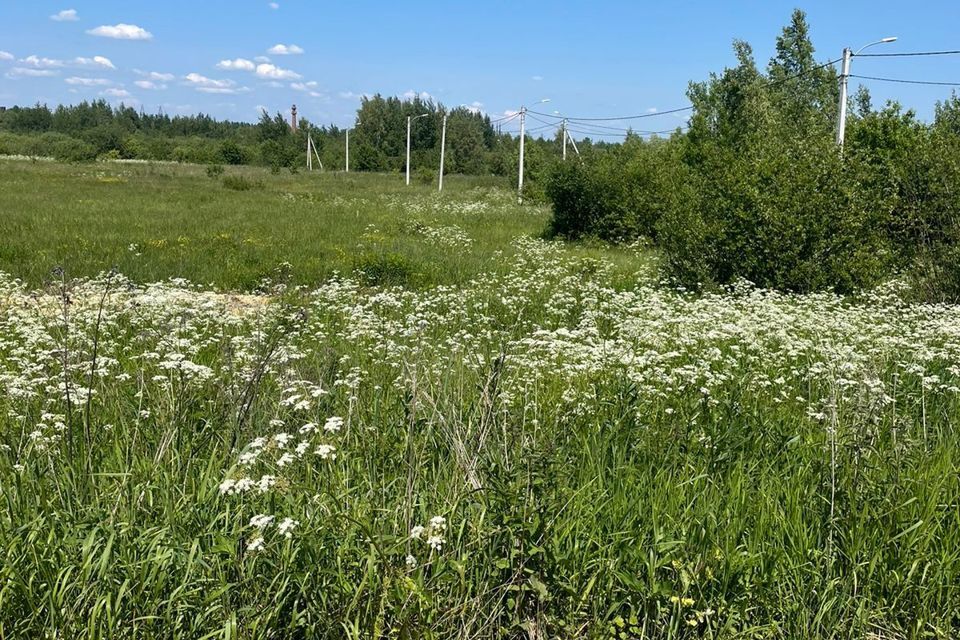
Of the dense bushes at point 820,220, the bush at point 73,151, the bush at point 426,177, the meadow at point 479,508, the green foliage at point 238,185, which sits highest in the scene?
the bush at point 73,151

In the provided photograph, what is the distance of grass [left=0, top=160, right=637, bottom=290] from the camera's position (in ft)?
45.1

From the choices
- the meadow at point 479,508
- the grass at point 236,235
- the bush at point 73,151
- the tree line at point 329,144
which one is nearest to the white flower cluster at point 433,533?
the meadow at point 479,508

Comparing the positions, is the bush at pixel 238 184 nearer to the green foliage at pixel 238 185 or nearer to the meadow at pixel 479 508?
the green foliage at pixel 238 185

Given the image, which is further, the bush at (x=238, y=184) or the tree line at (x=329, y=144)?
the tree line at (x=329, y=144)

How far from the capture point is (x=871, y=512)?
320 cm

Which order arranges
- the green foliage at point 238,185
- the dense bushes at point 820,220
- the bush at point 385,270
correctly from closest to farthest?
the dense bushes at point 820,220, the bush at point 385,270, the green foliage at point 238,185

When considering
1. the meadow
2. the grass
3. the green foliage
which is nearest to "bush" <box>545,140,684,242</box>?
the grass

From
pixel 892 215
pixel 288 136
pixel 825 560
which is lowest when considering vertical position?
pixel 825 560

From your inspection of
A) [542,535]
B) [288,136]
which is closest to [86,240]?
[542,535]

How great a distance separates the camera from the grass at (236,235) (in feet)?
45.1

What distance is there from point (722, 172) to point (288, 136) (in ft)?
325

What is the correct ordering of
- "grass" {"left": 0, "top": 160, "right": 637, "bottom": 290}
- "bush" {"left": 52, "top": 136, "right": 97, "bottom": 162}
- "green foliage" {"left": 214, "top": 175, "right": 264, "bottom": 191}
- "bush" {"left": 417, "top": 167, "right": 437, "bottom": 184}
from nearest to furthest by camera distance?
1. "grass" {"left": 0, "top": 160, "right": 637, "bottom": 290}
2. "green foliage" {"left": 214, "top": 175, "right": 264, "bottom": 191}
3. "bush" {"left": 417, "top": 167, "right": 437, "bottom": 184}
4. "bush" {"left": 52, "top": 136, "right": 97, "bottom": 162}

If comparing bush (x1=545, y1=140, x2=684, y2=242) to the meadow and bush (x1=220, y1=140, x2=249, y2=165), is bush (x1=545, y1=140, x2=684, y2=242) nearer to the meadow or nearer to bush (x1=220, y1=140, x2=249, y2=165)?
the meadow

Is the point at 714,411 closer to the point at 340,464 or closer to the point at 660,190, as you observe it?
the point at 340,464
